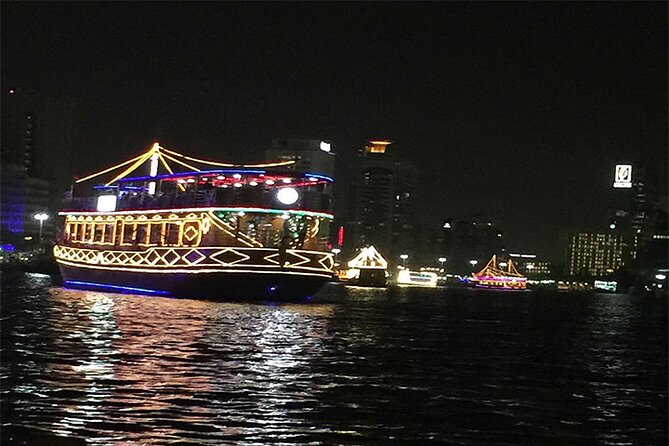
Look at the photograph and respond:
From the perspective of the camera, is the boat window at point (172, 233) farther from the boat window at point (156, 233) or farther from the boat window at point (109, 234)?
the boat window at point (109, 234)

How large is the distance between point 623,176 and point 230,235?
21704 mm

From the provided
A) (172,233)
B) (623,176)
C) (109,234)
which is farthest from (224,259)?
(623,176)

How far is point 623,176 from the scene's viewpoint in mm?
54000

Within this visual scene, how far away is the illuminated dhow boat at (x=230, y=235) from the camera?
5350 cm

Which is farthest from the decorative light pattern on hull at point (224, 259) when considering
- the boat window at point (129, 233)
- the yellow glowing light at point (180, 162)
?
the yellow glowing light at point (180, 162)

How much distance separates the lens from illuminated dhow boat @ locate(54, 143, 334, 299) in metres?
53.5

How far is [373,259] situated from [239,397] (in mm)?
132938

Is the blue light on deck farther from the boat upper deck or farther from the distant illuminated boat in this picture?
the distant illuminated boat

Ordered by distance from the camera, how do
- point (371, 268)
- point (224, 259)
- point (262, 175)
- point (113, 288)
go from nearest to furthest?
point (224, 259), point (262, 175), point (113, 288), point (371, 268)

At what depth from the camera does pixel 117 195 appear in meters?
65.3

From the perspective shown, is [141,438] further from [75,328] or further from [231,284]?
[231,284]

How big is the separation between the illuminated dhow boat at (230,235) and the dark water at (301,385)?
12.5 m

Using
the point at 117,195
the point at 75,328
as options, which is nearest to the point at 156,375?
the point at 75,328

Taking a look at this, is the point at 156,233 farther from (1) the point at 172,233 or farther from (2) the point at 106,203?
(2) the point at 106,203
